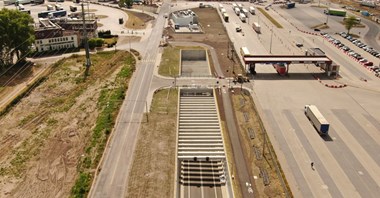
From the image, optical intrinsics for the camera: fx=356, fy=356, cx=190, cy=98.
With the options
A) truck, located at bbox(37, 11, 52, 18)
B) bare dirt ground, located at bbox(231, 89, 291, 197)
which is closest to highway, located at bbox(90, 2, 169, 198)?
bare dirt ground, located at bbox(231, 89, 291, 197)

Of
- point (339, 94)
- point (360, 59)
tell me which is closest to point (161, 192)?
point (339, 94)

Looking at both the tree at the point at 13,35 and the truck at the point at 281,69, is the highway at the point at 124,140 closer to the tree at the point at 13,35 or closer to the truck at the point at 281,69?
the tree at the point at 13,35

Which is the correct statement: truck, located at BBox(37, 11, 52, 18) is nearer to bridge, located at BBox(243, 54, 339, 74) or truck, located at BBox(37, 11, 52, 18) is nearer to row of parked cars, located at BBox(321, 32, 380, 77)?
bridge, located at BBox(243, 54, 339, 74)

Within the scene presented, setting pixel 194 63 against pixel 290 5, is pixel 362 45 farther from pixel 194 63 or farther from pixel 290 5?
pixel 290 5

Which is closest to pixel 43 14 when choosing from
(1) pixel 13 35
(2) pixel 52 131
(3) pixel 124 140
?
(1) pixel 13 35

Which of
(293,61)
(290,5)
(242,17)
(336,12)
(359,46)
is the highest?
(290,5)

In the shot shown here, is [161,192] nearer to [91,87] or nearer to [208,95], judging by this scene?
[208,95]

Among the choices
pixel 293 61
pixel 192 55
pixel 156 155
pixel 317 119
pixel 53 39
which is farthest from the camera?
pixel 192 55
